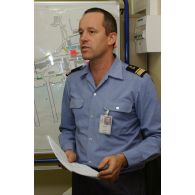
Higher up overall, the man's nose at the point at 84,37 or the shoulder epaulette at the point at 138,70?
the man's nose at the point at 84,37

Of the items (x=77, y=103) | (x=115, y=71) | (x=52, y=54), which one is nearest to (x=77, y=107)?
(x=77, y=103)

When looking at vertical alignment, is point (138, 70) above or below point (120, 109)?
above

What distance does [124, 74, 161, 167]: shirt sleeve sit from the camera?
150 centimetres

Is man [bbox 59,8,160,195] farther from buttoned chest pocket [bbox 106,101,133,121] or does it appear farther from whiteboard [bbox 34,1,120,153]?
whiteboard [bbox 34,1,120,153]

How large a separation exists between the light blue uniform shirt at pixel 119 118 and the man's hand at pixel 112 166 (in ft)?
0.11

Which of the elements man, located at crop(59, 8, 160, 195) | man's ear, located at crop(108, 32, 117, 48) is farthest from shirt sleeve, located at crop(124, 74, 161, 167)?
man's ear, located at crop(108, 32, 117, 48)

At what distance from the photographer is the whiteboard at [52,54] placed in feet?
7.91

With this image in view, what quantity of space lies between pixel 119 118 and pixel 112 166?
0.26m

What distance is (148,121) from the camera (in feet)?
5.03

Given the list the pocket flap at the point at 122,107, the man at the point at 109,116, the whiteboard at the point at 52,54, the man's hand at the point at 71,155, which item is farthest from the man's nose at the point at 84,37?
the whiteboard at the point at 52,54

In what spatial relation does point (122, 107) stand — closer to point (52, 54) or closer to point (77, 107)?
point (77, 107)

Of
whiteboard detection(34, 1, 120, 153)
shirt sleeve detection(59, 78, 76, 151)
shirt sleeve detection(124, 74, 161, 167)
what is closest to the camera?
shirt sleeve detection(124, 74, 161, 167)

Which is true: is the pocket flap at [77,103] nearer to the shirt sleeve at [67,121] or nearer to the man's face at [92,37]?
the shirt sleeve at [67,121]
